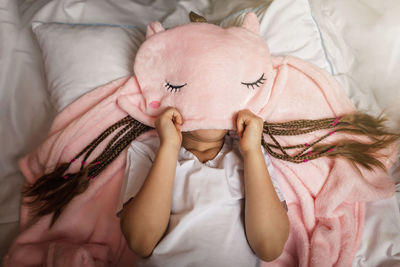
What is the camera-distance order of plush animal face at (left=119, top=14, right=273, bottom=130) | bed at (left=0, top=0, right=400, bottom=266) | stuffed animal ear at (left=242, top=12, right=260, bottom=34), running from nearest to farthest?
plush animal face at (left=119, top=14, right=273, bottom=130) → stuffed animal ear at (left=242, top=12, right=260, bottom=34) → bed at (left=0, top=0, right=400, bottom=266)

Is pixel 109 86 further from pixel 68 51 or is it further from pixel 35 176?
pixel 35 176

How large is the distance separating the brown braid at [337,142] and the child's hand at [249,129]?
0.13 meters

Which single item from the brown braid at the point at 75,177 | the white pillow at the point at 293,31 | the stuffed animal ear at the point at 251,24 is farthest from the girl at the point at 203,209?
the white pillow at the point at 293,31

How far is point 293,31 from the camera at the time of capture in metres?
0.94

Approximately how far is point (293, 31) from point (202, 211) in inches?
26.5

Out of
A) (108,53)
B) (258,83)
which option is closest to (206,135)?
(258,83)

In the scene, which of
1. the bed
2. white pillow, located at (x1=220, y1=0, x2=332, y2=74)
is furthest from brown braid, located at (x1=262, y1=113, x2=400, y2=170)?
white pillow, located at (x1=220, y1=0, x2=332, y2=74)

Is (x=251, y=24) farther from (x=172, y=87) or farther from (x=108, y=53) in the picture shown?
(x=108, y=53)

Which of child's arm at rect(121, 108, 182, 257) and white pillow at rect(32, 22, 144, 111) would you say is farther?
white pillow at rect(32, 22, 144, 111)

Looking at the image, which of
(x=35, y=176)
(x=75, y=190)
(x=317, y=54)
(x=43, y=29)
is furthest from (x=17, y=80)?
(x=317, y=54)

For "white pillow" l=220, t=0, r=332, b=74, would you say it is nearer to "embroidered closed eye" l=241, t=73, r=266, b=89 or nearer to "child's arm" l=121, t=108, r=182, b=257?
"embroidered closed eye" l=241, t=73, r=266, b=89

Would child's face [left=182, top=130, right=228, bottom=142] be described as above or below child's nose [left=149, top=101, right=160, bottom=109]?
below

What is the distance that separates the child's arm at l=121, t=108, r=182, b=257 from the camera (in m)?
0.63

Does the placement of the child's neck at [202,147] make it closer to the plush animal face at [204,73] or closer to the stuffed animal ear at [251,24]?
the plush animal face at [204,73]
